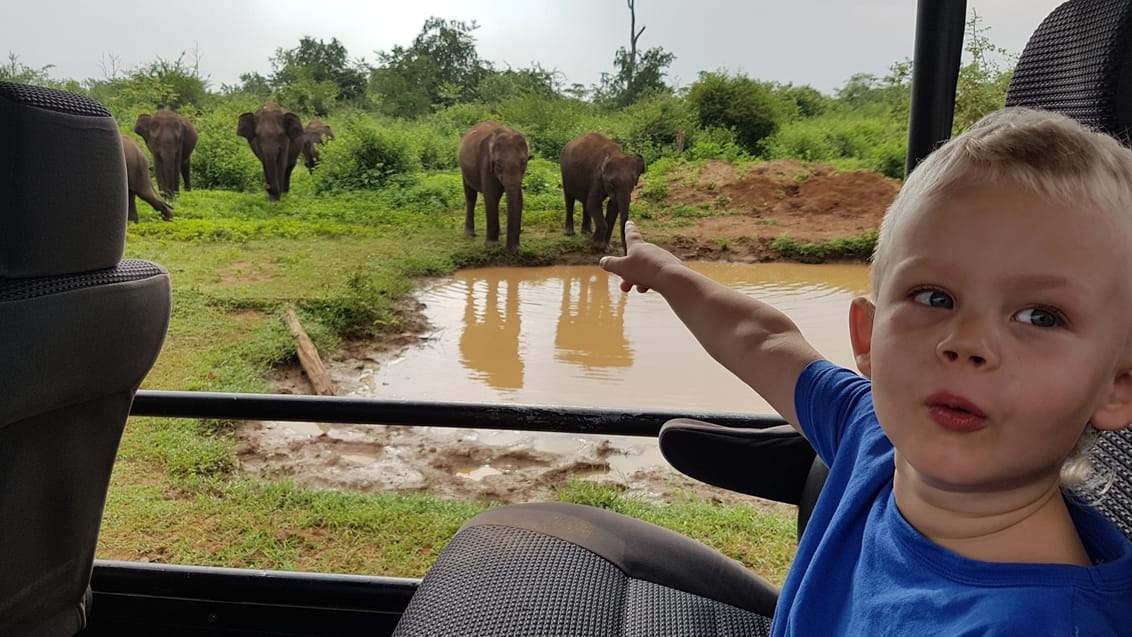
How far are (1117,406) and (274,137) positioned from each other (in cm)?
721

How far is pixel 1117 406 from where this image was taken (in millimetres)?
552

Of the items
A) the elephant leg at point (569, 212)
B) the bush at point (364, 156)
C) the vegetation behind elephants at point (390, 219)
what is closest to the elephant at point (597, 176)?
the elephant leg at point (569, 212)

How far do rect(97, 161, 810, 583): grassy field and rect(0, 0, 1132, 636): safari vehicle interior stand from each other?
0.96 metres

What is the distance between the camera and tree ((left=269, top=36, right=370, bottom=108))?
4.98 m

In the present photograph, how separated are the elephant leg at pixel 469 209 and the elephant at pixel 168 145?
191 cm

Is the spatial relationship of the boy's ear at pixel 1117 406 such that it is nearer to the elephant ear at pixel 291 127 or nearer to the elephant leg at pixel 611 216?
the elephant leg at pixel 611 216

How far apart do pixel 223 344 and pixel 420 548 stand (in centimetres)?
225

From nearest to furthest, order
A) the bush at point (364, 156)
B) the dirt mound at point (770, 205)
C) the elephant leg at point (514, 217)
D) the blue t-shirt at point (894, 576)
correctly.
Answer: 1. the blue t-shirt at point (894, 576)
2. the dirt mound at point (770, 205)
3. the bush at point (364, 156)
4. the elephant leg at point (514, 217)

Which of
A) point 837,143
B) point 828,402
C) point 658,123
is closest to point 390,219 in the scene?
point 658,123

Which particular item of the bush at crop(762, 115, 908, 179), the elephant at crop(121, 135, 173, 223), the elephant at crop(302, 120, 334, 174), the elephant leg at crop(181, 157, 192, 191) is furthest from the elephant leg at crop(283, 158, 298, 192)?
the bush at crop(762, 115, 908, 179)

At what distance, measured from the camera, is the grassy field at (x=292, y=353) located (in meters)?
2.18

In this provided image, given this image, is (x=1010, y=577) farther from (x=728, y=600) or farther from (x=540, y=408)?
(x=540, y=408)

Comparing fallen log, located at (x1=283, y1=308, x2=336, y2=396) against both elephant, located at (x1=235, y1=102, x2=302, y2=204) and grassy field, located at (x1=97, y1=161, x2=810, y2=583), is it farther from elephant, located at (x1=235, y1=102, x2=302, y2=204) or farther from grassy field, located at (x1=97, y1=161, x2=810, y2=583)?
elephant, located at (x1=235, y1=102, x2=302, y2=204)

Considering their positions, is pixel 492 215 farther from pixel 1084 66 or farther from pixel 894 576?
pixel 894 576
